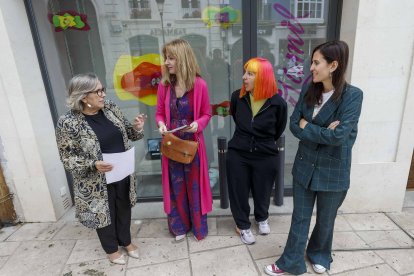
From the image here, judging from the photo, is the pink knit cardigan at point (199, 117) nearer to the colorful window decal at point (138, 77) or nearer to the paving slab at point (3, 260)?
the colorful window decal at point (138, 77)

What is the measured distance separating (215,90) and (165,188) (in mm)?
1468

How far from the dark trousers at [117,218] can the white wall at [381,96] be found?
2.57m

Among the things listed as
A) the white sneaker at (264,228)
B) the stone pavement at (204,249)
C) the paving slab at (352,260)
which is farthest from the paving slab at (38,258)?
the paving slab at (352,260)

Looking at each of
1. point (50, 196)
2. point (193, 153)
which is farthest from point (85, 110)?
point (50, 196)

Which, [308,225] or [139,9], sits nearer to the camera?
[308,225]

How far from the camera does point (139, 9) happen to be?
3.35 meters

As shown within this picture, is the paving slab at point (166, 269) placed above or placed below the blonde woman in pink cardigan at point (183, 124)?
below

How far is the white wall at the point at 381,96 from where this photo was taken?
112 inches

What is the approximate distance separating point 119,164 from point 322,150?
1644 millimetres

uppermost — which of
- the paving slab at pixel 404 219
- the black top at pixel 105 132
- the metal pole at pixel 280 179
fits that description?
the black top at pixel 105 132

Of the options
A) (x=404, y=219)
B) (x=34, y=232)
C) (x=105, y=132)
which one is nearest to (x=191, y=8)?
(x=105, y=132)

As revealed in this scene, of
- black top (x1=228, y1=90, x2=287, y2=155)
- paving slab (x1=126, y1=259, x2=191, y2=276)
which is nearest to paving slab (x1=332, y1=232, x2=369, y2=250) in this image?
black top (x1=228, y1=90, x2=287, y2=155)

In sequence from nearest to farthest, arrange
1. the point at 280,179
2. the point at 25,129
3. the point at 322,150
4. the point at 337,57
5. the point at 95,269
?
the point at 337,57, the point at 322,150, the point at 95,269, the point at 25,129, the point at 280,179

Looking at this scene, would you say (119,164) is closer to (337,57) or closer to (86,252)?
(86,252)
